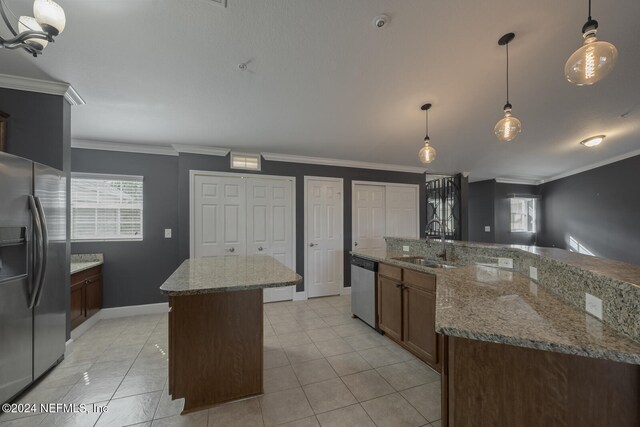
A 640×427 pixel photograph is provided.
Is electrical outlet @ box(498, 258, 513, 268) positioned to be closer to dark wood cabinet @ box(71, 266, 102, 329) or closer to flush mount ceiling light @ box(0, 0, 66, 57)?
flush mount ceiling light @ box(0, 0, 66, 57)

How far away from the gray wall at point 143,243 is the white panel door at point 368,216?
3.06 meters

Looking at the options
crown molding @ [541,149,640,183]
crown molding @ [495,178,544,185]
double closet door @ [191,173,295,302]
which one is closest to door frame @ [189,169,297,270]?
double closet door @ [191,173,295,302]

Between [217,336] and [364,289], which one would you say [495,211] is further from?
[217,336]

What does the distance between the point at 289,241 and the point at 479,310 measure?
3.36 m

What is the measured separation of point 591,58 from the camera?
133cm

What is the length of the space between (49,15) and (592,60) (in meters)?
2.73

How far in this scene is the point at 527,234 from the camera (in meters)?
6.94

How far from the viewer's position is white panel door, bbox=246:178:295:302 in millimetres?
4043

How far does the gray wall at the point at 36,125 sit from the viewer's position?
2.16m

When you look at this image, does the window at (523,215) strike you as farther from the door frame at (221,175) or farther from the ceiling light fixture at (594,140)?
the door frame at (221,175)

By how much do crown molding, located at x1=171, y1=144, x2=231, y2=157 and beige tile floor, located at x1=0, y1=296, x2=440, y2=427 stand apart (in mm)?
2508

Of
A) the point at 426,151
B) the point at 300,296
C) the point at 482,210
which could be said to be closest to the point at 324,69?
the point at 426,151

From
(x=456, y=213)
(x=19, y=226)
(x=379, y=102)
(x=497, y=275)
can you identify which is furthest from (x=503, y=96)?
(x=19, y=226)

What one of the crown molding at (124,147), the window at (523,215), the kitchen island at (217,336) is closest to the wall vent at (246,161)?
the crown molding at (124,147)
